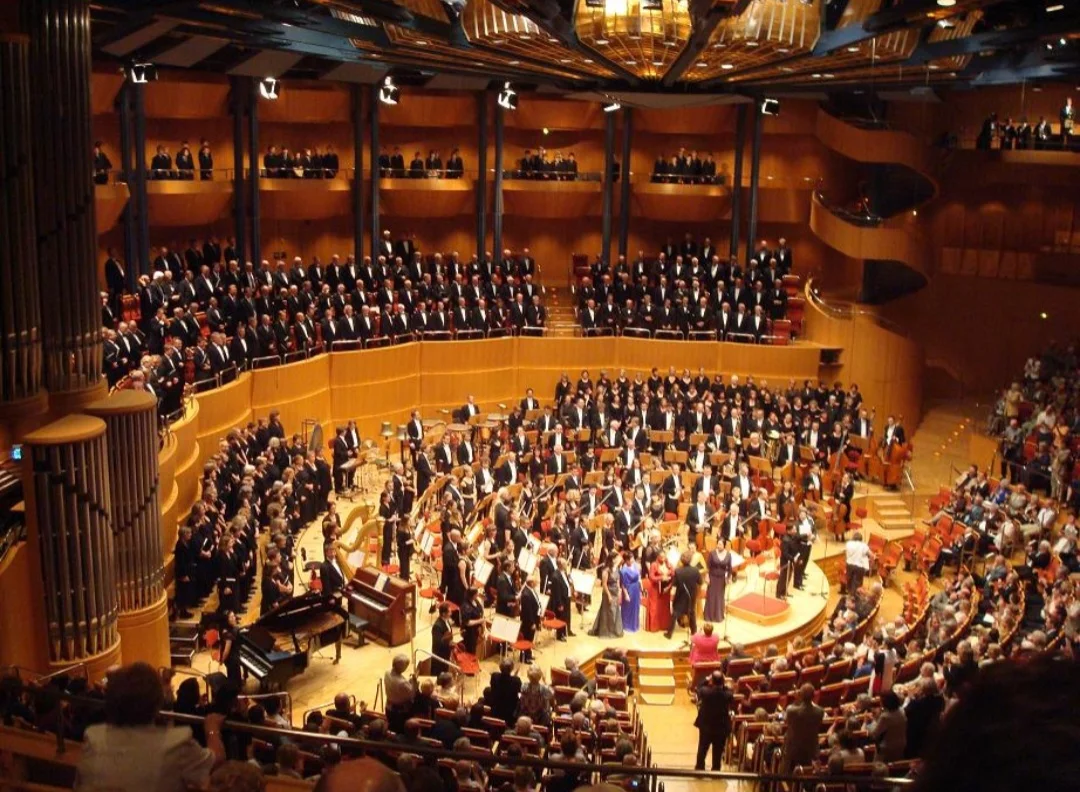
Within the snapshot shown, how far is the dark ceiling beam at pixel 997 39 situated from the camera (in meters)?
14.7

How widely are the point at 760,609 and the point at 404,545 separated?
5.21 meters

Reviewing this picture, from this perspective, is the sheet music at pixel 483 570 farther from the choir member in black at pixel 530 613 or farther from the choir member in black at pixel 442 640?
the choir member in black at pixel 442 640

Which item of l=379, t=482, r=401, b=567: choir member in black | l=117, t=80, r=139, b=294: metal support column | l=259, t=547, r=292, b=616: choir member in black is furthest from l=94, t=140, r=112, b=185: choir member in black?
l=259, t=547, r=292, b=616: choir member in black

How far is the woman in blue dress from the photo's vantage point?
53.7ft

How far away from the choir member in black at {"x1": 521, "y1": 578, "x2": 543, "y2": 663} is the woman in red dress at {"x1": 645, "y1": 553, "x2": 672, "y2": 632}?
197cm

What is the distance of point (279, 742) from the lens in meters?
7.70

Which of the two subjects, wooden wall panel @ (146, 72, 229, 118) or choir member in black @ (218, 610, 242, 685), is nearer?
choir member in black @ (218, 610, 242, 685)

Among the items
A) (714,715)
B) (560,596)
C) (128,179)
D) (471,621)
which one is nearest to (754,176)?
(128,179)

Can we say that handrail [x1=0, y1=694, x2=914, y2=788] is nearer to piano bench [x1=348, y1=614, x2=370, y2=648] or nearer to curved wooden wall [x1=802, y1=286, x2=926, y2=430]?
piano bench [x1=348, y1=614, x2=370, y2=648]

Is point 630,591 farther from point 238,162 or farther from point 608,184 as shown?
point 608,184

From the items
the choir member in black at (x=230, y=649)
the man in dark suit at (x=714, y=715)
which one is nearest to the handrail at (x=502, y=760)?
the choir member in black at (x=230, y=649)

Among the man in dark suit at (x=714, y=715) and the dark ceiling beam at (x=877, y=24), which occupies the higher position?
the dark ceiling beam at (x=877, y=24)

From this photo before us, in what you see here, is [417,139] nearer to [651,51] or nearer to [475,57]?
[475,57]

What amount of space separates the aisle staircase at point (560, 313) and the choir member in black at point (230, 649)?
521 inches
